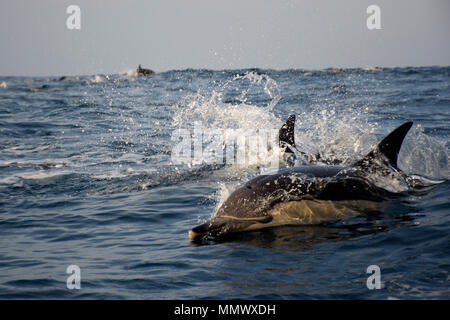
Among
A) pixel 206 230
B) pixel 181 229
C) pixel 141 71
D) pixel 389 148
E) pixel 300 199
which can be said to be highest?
pixel 141 71

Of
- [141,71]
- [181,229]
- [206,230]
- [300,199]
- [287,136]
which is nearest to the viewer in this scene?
[206,230]

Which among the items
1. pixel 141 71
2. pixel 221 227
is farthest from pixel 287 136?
pixel 141 71

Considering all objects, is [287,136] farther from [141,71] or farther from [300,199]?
[141,71]

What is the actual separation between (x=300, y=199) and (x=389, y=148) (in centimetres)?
147

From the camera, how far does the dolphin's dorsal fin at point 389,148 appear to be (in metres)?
6.56

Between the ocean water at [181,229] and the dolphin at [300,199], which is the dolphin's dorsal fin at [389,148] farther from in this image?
the ocean water at [181,229]

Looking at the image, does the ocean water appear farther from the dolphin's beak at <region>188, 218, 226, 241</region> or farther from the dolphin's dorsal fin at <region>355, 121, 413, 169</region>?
the dolphin's dorsal fin at <region>355, 121, 413, 169</region>

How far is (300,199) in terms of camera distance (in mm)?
6254

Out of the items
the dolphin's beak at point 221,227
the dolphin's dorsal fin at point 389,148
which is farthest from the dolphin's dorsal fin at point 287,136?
the dolphin's beak at point 221,227

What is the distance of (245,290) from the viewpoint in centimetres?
442

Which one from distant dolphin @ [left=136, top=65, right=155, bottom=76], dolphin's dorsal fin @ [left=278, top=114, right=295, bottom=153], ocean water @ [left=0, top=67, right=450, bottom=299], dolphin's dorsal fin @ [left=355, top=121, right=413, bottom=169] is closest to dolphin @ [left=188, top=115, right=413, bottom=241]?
dolphin's dorsal fin @ [left=355, top=121, right=413, bottom=169]

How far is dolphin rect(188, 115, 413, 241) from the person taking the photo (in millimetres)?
6086
